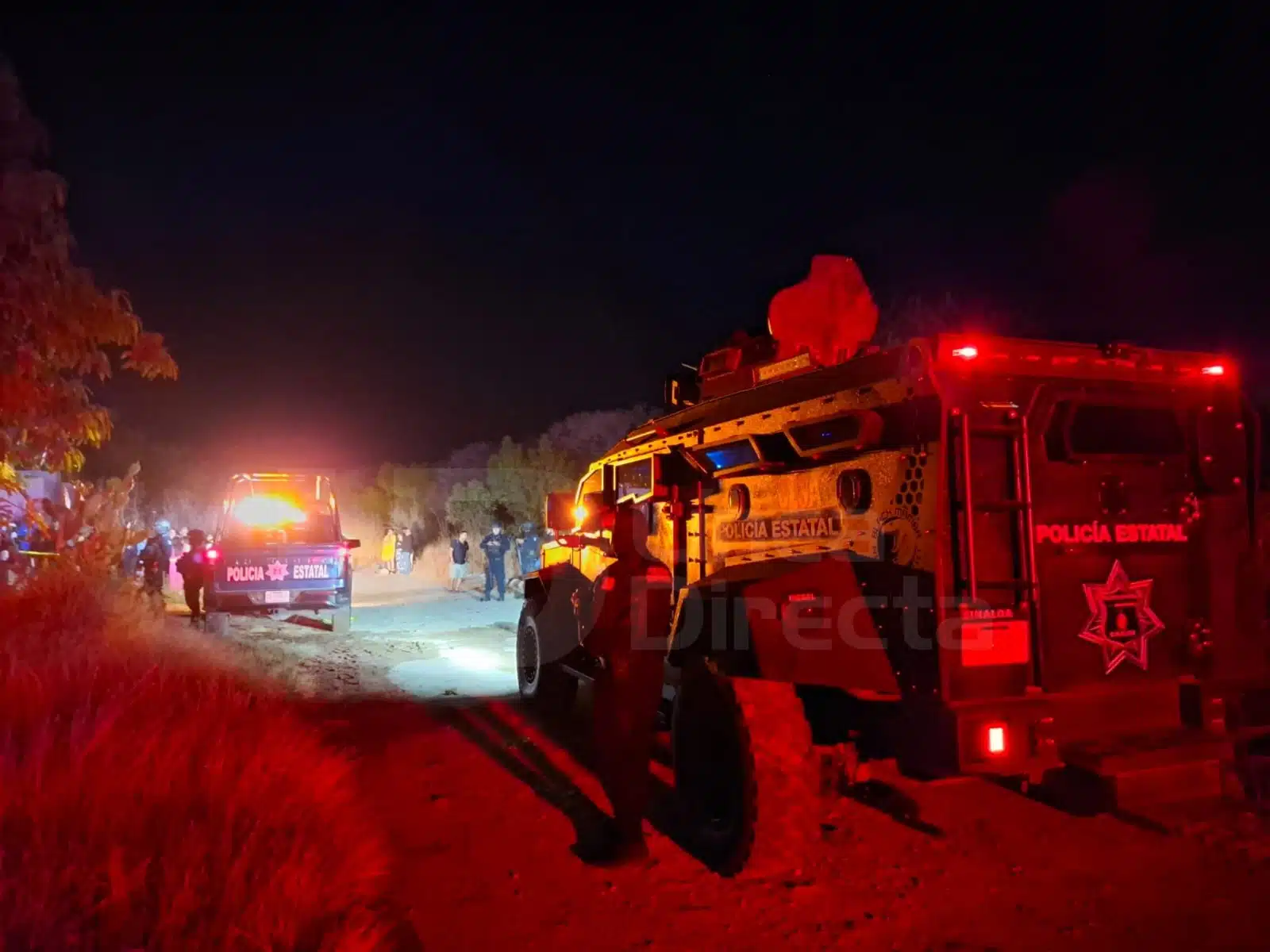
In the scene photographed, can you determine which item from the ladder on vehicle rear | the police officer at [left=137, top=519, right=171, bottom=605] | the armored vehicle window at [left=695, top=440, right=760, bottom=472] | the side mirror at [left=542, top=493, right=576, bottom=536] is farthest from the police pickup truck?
the ladder on vehicle rear

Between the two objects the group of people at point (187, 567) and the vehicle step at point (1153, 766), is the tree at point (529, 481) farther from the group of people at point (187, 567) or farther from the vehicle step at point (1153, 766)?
the vehicle step at point (1153, 766)

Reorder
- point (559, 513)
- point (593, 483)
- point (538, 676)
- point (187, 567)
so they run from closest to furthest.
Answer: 1. point (559, 513)
2. point (593, 483)
3. point (538, 676)
4. point (187, 567)

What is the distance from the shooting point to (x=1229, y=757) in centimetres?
439

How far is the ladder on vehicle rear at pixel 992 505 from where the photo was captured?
4145mm

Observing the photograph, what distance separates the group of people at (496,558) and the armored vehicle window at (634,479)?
914 cm

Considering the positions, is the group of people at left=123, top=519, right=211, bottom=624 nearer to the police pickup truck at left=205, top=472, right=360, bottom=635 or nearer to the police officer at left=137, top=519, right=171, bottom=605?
the police officer at left=137, top=519, right=171, bottom=605

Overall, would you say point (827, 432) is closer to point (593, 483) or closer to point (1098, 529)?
point (1098, 529)

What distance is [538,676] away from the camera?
8.81 meters

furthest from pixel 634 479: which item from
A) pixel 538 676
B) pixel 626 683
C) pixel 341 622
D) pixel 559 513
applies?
pixel 341 622

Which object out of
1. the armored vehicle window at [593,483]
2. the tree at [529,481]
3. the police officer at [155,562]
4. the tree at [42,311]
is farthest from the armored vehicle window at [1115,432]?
the tree at [529,481]

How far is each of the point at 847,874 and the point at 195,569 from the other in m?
12.4

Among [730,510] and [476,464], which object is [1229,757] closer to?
[730,510]

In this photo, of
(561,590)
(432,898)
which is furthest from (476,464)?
(432,898)

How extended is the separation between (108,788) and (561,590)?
4.73 meters
